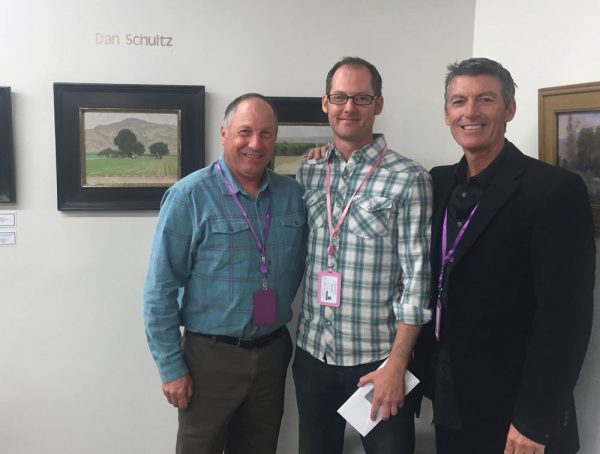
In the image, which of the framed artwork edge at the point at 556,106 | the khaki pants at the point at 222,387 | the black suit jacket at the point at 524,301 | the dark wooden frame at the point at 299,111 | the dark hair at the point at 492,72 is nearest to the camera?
the black suit jacket at the point at 524,301

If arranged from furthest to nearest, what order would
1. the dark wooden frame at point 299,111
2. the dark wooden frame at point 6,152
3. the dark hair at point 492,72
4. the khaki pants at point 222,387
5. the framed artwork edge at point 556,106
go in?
1. the dark wooden frame at point 299,111
2. the dark wooden frame at point 6,152
3. the khaki pants at point 222,387
4. the framed artwork edge at point 556,106
5. the dark hair at point 492,72

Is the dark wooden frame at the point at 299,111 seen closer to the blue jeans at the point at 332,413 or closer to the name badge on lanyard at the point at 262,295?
the name badge on lanyard at the point at 262,295

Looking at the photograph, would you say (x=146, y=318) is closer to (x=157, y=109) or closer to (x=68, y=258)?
(x=68, y=258)

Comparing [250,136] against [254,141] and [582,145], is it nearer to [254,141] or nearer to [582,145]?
[254,141]

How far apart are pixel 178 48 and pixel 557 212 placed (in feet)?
5.24

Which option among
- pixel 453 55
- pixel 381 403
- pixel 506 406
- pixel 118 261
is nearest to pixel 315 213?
pixel 381 403

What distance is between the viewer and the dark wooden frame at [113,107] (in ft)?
6.39

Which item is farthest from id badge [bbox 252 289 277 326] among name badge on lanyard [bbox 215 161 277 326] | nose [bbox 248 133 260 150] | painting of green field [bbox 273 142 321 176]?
painting of green field [bbox 273 142 321 176]

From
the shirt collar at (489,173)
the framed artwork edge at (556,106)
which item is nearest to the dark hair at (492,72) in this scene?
the shirt collar at (489,173)

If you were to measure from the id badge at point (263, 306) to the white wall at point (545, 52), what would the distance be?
105 centimetres

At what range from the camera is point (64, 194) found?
6.51 ft

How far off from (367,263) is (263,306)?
1.23 feet

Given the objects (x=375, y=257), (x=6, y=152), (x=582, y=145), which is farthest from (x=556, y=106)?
(x=6, y=152)

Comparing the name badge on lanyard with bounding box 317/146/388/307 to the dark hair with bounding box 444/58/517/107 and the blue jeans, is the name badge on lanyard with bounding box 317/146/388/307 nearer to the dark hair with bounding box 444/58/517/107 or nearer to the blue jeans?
the blue jeans
